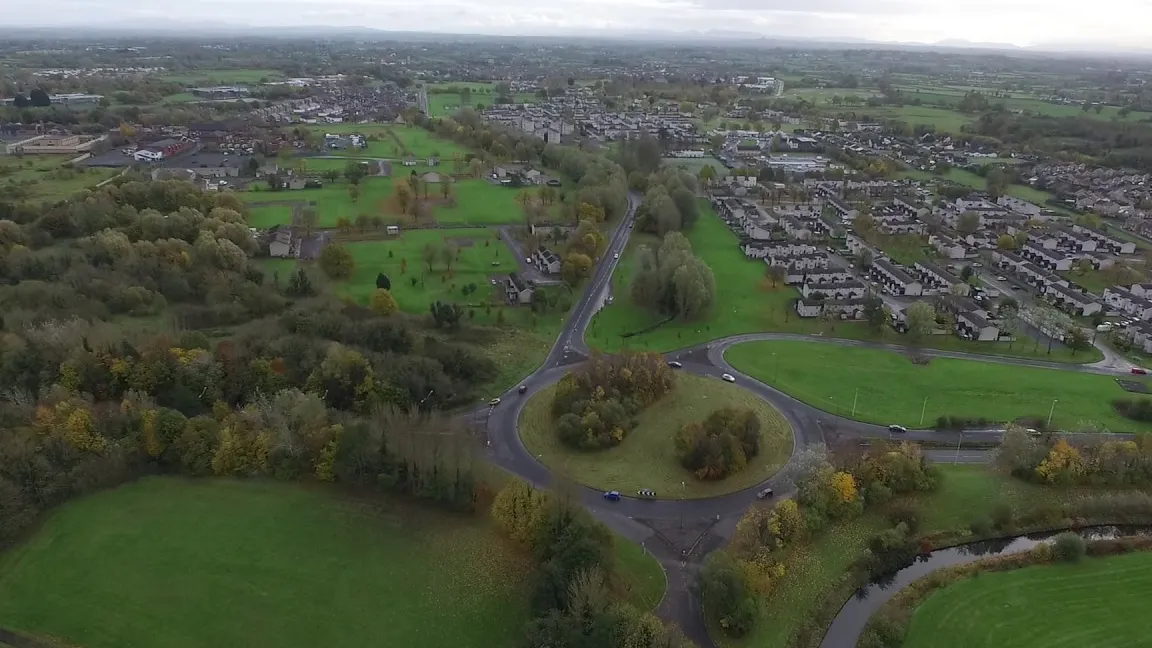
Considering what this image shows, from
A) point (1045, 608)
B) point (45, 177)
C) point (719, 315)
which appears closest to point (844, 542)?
point (1045, 608)

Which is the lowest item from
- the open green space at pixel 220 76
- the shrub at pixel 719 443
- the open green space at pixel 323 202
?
the shrub at pixel 719 443

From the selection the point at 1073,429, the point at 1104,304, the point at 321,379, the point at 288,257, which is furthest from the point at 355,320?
the point at 1104,304

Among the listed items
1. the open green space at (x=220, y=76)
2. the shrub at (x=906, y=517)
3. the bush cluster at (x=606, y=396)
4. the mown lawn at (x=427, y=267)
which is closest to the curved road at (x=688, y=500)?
the bush cluster at (x=606, y=396)

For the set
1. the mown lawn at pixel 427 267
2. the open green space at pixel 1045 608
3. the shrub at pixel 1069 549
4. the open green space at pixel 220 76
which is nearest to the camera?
the open green space at pixel 1045 608

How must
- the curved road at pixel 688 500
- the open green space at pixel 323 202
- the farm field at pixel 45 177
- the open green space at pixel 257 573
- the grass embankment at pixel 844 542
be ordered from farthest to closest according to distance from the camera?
the farm field at pixel 45 177 → the open green space at pixel 323 202 → the curved road at pixel 688 500 → the grass embankment at pixel 844 542 → the open green space at pixel 257 573

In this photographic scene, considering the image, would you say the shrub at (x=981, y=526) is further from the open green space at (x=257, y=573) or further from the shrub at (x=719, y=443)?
the open green space at (x=257, y=573)

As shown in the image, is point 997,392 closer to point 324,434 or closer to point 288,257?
point 324,434

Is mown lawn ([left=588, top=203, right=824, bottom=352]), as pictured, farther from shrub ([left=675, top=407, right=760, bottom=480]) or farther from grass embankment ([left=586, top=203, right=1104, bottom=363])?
shrub ([left=675, top=407, right=760, bottom=480])
